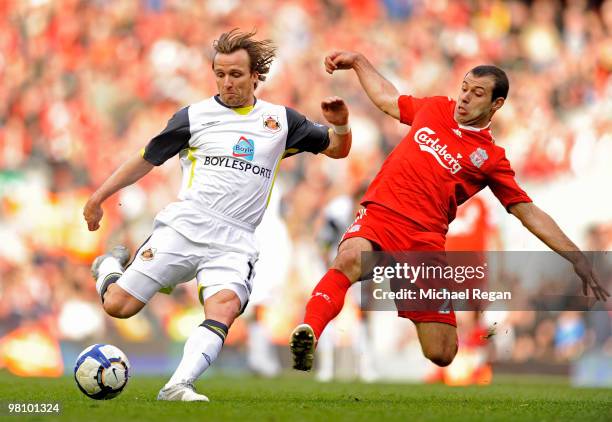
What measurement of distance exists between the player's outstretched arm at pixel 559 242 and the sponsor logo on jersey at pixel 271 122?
1.62 metres

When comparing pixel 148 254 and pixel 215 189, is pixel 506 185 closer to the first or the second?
pixel 215 189

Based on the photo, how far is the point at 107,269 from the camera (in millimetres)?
7289

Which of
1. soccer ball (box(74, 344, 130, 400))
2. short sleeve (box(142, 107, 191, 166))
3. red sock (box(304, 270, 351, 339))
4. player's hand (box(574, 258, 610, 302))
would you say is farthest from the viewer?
short sleeve (box(142, 107, 191, 166))

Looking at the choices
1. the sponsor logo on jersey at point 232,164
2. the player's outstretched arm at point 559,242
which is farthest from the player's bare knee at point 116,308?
the player's outstretched arm at point 559,242

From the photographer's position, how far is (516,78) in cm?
1633

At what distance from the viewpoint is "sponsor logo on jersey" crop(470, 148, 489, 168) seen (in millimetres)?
7172

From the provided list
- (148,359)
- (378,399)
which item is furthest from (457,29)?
(378,399)

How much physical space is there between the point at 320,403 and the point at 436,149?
1.81 m

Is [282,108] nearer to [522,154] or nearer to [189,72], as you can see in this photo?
[522,154]

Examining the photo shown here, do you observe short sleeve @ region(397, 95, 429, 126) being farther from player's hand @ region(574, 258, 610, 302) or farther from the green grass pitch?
the green grass pitch

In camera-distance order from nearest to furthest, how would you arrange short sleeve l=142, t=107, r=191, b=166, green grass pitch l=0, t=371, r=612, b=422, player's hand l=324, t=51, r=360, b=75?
green grass pitch l=0, t=371, r=612, b=422, short sleeve l=142, t=107, r=191, b=166, player's hand l=324, t=51, r=360, b=75

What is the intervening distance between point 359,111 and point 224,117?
9386mm

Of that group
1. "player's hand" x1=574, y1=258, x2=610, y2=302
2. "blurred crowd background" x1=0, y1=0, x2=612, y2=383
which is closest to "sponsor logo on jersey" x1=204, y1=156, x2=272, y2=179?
"player's hand" x1=574, y1=258, x2=610, y2=302

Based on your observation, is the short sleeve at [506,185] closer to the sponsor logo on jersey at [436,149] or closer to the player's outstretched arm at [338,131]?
the sponsor logo on jersey at [436,149]
